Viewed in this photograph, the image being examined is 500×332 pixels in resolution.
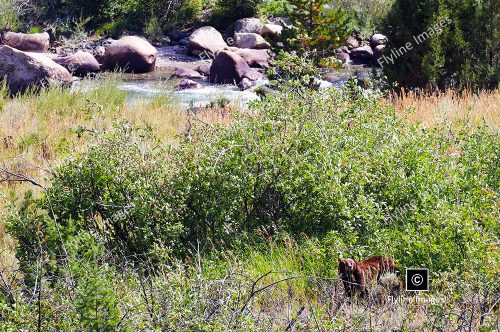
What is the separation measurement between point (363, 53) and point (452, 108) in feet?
38.8

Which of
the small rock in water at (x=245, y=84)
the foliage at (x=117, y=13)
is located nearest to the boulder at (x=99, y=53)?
the foliage at (x=117, y=13)

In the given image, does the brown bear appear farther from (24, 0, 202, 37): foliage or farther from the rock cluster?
(24, 0, 202, 37): foliage

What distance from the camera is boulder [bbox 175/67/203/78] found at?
765 inches

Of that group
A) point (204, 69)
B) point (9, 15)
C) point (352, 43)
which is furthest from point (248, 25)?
point (9, 15)

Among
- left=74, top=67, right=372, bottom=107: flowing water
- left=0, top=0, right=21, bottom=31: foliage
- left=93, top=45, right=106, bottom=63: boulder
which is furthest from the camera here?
left=0, top=0, right=21, bottom=31: foliage

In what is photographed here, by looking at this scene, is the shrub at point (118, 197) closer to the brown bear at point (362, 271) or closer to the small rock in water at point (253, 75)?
the brown bear at point (362, 271)

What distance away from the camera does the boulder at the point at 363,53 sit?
21703 mm

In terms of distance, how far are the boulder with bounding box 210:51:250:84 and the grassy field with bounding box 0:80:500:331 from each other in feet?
37.6

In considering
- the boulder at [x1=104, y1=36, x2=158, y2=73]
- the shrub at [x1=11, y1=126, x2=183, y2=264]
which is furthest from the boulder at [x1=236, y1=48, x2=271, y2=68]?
the shrub at [x1=11, y1=126, x2=183, y2=264]

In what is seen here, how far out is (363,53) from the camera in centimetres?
2173

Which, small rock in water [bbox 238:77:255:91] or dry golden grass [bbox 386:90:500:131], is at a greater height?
dry golden grass [bbox 386:90:500:131]

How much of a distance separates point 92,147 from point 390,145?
7.37 feet

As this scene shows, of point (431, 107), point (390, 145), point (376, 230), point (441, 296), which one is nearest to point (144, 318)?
point (441, 296)

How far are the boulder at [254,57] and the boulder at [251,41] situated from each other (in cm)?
127
